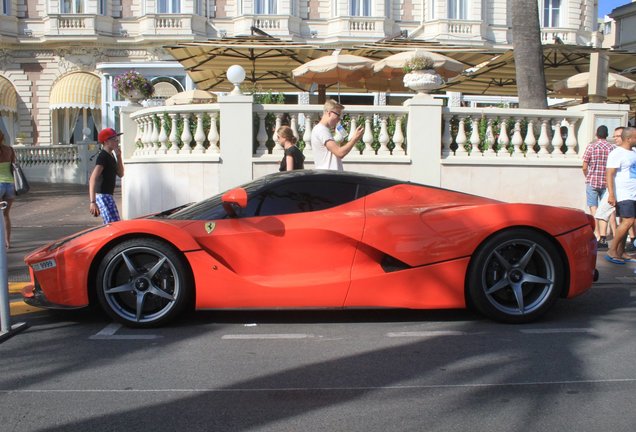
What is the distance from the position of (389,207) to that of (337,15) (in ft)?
93.0

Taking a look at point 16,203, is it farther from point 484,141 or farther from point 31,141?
point 31,141

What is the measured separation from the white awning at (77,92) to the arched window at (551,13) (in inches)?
887

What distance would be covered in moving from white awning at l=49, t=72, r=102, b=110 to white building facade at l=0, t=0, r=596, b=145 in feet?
0.16

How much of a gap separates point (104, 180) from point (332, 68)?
23.4 feet

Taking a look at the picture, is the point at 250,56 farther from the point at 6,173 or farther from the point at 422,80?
the point at 6,173

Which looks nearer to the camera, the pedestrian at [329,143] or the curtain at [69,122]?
the pedestrian at [329,143]

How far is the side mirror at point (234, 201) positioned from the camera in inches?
204

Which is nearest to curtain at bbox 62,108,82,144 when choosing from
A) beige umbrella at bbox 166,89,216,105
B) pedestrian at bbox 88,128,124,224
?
beige umbrella at bbox 166,89,216,105

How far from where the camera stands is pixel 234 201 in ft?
17.0

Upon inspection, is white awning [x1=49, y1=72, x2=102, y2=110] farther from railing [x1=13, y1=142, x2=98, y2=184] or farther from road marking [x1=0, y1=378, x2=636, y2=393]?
road marking [x1=0, y1=378, x2=636, y2=393]

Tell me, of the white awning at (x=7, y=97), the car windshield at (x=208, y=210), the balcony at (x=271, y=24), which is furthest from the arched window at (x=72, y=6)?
the car windshield at (x=208, y=210)

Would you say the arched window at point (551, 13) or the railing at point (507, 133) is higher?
the arched window at point (551, 13)

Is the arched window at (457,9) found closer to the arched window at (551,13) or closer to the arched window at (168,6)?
the arched window at (551,13)

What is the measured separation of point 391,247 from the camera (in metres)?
5.30
